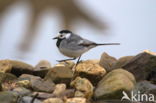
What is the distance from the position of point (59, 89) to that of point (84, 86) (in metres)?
0.12

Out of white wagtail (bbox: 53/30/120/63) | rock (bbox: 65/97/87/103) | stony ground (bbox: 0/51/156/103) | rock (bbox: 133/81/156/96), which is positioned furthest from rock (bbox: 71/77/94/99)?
white wagtail (bbox: 53/30/120/63)

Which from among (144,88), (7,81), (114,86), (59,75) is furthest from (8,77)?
(144,88)

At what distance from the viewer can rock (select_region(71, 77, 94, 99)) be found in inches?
55.7

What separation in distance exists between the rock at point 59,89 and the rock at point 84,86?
0.05 meters

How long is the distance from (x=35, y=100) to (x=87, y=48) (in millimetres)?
606

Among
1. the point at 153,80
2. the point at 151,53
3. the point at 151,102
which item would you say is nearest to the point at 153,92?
the point at 151,102

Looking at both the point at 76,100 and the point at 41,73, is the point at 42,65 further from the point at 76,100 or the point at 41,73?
the point at 76,100

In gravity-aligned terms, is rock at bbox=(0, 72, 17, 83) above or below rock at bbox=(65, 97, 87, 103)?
above

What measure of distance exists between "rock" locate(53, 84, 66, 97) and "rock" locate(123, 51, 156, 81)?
44cm

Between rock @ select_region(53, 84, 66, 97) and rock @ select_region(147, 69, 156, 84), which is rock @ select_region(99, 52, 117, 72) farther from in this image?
rock @ select_region(53, 84, 66, 97)

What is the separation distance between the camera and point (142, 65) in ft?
5.58

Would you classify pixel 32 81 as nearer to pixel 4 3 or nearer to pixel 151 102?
pixel 151 102

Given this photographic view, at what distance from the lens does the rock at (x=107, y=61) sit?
181 cm

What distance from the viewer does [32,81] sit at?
149cm
